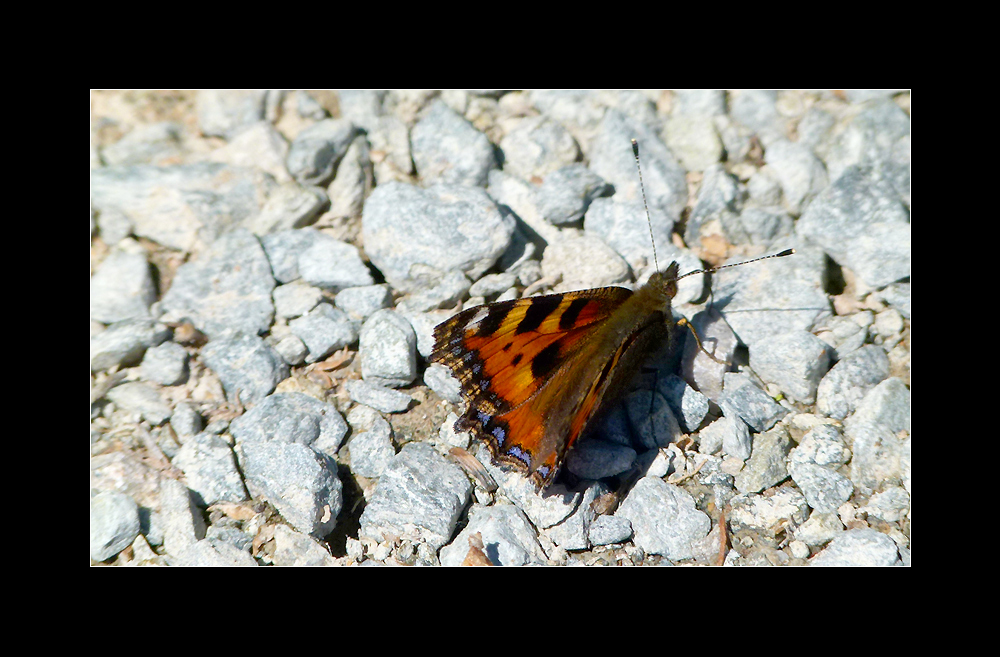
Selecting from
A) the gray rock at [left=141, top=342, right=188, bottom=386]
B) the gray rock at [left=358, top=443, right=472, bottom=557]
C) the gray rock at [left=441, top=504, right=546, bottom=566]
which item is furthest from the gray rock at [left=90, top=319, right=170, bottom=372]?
the gray rock at [left=441, top=504, right=546, bottom=566]

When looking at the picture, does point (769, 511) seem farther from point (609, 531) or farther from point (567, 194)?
point (567, 194)

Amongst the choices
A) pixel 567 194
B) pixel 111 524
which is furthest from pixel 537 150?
pixel 111 524

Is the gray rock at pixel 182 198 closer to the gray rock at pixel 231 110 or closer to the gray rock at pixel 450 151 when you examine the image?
the gray rock at pixel 231 110

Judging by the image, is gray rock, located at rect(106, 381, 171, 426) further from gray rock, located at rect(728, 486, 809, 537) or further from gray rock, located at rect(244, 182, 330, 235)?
gray rock, located at rect(728, 486, 809, 537)

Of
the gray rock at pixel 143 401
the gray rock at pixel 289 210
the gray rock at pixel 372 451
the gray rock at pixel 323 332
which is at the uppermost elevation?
the gray rock at pixel 289 210

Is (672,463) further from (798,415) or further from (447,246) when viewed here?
(447,246)

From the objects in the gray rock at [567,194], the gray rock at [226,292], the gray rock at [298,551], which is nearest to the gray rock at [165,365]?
the gray rock at [226,292]

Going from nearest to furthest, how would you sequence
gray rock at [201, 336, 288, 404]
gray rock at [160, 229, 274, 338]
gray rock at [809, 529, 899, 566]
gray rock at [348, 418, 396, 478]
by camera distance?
gray rock at [809, 529, 899, 566] → gray rock at [348, 418, 396, 478] → gray rock at [201, 336, 288, 404] → gray rock at [160, 229, 274, 338]
